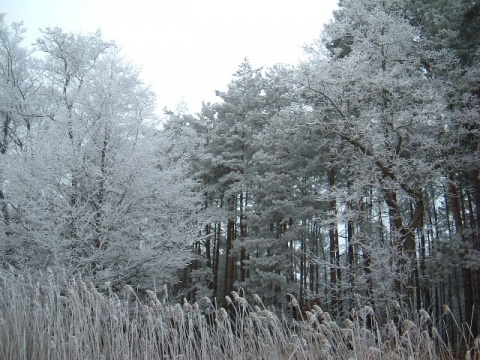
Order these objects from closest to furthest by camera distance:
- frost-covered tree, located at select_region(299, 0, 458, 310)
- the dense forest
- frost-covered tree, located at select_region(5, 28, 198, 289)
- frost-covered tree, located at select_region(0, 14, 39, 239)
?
frost-covered tree, located at select_region(5, 28, 198, 289), the dense forest, frost-covered tree, located at select_region(299, 0, 458, 310), frost-covered tree, located at select_region(0, 14, 39, 239)

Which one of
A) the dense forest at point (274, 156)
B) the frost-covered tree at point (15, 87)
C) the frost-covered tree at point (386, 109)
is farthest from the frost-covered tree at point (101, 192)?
the frost-covered tree at point (386, 109)

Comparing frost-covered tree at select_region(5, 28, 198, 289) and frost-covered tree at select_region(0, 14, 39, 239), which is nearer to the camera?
frost-covered tree at select_region(5, 28, 198, 289)

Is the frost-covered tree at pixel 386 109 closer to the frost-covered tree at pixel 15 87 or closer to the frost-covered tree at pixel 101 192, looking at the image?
the frost-covered tree at pixel 101 192

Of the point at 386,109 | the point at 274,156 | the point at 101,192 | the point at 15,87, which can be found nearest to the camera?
the point at 101,192

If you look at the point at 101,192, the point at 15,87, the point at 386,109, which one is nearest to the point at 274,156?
the point at 386,109

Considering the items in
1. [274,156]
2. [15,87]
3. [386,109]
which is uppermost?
[15,87]

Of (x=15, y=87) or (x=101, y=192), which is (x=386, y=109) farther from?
(x=15, y=87)

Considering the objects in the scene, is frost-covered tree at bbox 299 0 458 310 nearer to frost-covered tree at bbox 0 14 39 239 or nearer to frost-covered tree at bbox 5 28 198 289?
frost-covered tree at bbox 5 28 198 289

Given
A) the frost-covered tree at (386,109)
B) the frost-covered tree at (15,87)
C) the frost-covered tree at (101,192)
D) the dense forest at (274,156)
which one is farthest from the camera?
the frost-covered tree at (15,87)

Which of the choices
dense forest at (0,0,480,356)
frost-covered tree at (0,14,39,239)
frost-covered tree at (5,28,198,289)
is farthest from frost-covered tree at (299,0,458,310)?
frost-covered tree at (0,14,39,239)

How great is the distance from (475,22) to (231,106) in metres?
11.6

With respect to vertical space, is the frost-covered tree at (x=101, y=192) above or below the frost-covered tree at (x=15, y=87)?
below

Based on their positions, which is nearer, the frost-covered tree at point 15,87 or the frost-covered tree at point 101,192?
the frost-covered tree at point 101,192

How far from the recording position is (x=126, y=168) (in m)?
9.48
